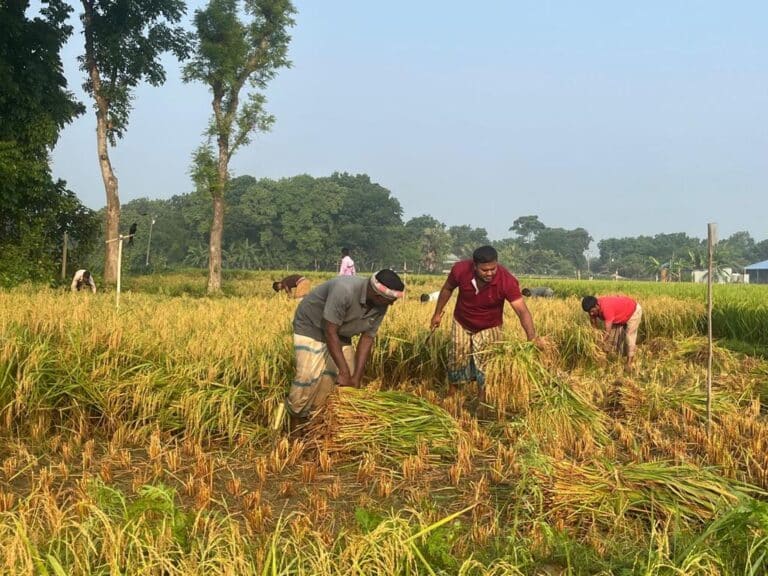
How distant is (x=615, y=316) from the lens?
269 inches

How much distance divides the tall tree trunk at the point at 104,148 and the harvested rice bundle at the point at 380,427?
546 inches

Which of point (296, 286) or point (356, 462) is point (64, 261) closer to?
point (296, 286)

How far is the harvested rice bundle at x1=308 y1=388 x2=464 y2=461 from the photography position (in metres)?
3.86

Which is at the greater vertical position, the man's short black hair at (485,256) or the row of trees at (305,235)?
the row of trees at (305,235)

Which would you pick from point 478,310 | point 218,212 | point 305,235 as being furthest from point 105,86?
point 305,235

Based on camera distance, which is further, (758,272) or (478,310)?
(758,272)

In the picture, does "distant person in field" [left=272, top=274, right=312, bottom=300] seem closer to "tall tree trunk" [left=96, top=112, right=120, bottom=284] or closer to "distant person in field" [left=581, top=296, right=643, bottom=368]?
"distant person in field" [left=581, top=296, right=643, bottom=368]

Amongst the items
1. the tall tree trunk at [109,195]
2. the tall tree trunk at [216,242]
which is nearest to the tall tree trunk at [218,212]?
the tall tree trunk at [216,242]

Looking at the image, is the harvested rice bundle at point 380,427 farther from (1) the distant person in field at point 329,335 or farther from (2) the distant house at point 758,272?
(2) the distant house at point 758,272

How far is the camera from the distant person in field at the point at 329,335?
3.98 m

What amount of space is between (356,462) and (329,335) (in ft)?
2.70

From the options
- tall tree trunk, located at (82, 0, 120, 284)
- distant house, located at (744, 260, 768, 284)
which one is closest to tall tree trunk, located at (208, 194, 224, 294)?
tall tree trunk, located at (82, 0, 120, 284)

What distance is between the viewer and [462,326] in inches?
208

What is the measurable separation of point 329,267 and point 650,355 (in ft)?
189
